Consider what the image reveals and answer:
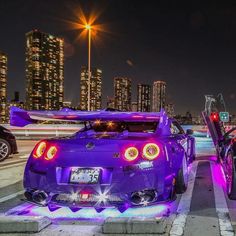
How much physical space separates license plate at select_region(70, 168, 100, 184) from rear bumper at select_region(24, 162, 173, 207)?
52 millimetres

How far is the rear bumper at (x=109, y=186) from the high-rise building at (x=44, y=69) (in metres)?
79.1

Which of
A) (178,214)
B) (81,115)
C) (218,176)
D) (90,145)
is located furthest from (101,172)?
(218,176)

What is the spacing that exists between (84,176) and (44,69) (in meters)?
112

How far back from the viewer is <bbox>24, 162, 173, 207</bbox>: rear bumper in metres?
4.96

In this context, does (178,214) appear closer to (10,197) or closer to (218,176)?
(10,197)

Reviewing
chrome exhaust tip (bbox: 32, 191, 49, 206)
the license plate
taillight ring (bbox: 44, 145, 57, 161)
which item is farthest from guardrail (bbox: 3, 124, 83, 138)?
the license plate

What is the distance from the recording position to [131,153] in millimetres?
5141

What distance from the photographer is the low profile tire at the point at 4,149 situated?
11758mm

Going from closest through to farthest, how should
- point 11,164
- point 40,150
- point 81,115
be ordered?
point 40,150
point 81,115
point 11,164

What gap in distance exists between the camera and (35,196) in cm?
522

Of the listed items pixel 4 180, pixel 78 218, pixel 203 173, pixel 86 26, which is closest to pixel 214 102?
pixel 86 26

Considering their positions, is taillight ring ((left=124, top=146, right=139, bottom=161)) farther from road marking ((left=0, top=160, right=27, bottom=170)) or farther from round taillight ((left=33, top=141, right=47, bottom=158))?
road marking ((left=0, top=160, right=27, bottom=170))

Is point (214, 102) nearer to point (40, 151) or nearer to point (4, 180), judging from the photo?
point (4, 180)

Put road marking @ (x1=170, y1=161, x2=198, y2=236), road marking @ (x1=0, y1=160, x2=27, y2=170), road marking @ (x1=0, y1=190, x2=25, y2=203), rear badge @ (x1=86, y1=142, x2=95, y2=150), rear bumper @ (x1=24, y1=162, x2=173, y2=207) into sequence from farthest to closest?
1. road marking @ (x1=0, y1=160, x2=27, y2=170)
2. road marking @ (x1=0, y1=190, x2=25, y2=203)
3. rear badge @ (x1=86, y1=142, x2=95, y2=150)
4. rear bumper @ (x1=24, y1=162, x2=173, y2=207)
5. road marking @ (x1=170, y1=161, x2=198, y2=236)
